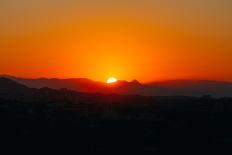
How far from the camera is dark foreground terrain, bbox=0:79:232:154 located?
151 feet

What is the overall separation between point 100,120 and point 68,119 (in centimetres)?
299

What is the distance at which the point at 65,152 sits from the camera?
4244 cm

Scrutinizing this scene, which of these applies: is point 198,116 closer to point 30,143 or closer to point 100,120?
point 100,120

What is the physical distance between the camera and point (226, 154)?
4328 centimetres

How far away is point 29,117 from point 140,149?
15.8 m

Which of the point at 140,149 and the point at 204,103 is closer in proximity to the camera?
the point at 140,149

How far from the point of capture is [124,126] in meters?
53.7

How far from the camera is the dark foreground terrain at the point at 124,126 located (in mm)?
45969

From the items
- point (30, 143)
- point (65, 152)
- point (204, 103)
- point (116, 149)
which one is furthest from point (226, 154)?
point (204, 103)

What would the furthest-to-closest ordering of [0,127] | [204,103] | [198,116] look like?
[204,103], [198,116], [0,127]

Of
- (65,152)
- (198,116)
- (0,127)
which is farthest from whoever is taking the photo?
(198,116)

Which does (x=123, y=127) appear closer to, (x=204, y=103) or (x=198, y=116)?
(x=198, y=116)

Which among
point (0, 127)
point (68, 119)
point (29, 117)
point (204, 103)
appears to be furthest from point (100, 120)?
point (204, 103)

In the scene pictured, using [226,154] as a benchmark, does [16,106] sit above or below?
above
